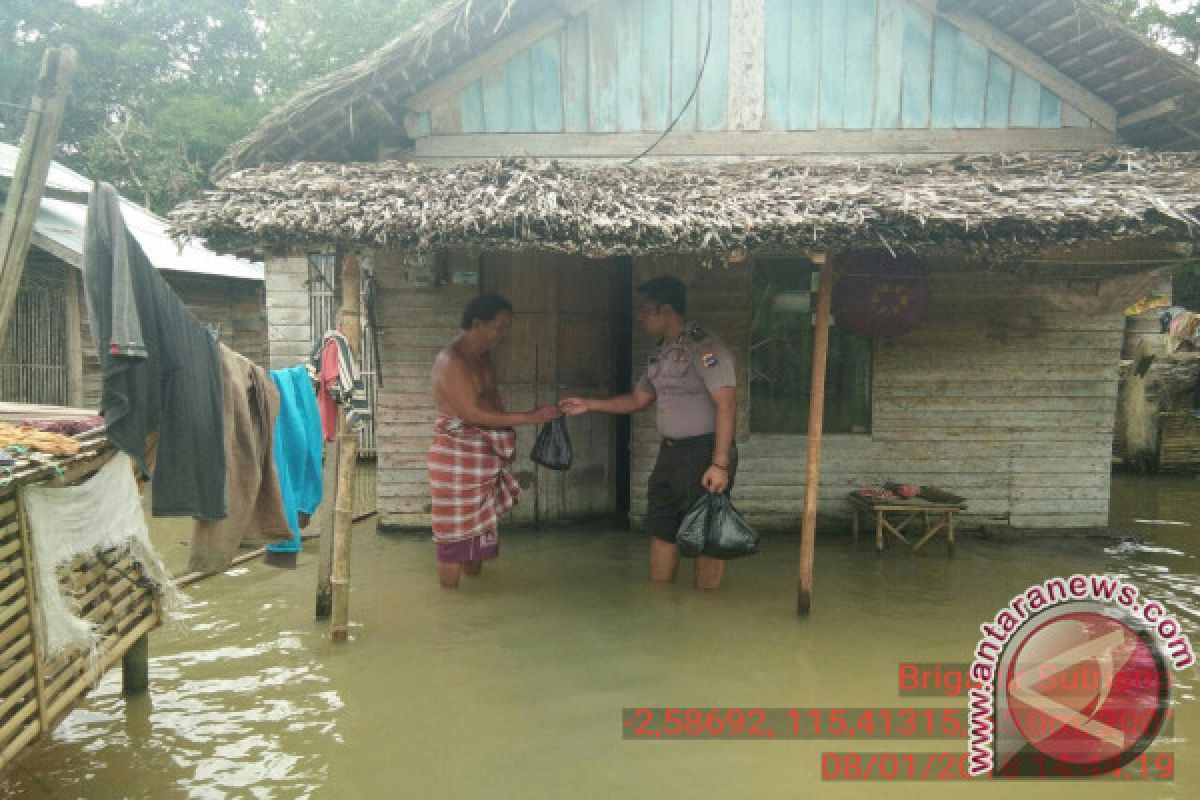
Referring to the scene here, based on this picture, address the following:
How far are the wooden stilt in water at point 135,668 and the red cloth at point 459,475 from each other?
1.97 metres

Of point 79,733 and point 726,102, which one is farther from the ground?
point 726,102

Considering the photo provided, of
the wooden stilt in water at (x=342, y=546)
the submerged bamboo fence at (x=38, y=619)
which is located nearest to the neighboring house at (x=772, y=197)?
the wooden stilt in water at (x=342, y=546)

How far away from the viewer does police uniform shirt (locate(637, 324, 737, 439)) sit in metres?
5.21

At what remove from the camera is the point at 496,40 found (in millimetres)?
6586

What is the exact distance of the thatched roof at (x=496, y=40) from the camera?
598cm

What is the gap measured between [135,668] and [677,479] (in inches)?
134

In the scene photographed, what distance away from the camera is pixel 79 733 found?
3.65 m

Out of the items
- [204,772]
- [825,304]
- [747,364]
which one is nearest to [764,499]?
[747,364]

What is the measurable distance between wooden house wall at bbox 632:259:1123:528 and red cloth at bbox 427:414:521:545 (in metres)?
1.92

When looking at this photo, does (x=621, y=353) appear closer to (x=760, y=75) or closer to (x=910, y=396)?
(x=910, y=396)

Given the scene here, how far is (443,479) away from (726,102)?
401 cm

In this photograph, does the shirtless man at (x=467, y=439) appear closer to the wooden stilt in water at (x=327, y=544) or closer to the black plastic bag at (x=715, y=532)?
the wooden stilt in water at (x=327, y=544)

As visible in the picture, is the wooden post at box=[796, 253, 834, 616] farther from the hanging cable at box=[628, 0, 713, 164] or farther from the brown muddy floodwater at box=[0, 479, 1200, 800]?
the hanging cable at box=[628, 0, 713, 164]

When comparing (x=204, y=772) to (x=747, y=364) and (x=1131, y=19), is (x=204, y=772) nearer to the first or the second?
(x=747, y=364)
